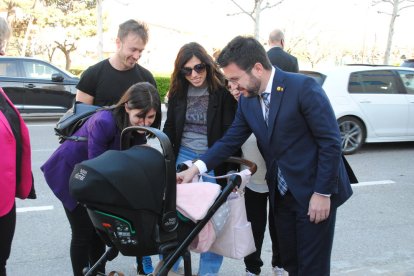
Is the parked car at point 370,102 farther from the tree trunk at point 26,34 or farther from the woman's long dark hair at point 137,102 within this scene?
the tree trunk at point 26,34

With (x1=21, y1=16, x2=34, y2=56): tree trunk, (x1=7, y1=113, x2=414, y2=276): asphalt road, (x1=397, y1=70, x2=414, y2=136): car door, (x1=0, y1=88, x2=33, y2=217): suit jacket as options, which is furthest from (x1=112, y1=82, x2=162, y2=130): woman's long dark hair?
(x1=21, y1=16, x2=34, y2=56): tree trunk

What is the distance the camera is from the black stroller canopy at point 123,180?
1.90 m

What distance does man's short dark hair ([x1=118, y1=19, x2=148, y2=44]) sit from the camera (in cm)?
326

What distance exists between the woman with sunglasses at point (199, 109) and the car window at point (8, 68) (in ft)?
30.6

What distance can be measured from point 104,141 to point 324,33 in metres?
37.7

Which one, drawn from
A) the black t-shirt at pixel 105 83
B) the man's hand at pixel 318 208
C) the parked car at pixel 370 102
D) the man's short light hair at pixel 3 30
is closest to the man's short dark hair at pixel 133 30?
the black t-shirt at pixel 105 83

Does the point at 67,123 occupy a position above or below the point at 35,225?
above

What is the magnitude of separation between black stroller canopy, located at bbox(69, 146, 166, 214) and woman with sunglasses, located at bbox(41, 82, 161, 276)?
2.11 feet

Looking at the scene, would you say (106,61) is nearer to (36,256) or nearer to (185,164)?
(185,164)

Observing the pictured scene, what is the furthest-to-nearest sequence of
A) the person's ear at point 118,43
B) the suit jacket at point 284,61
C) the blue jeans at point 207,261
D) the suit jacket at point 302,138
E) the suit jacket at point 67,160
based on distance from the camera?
the suit jacket at point 284,61 < the blue jeans at point 207,261 < the person's ear at point 118,43 < the suit jacket at point 67,160 < the suit jacket at point 302,138

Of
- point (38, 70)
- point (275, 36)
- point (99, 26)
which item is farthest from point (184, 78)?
point (99, 26)

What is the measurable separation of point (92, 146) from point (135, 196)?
33.2 inches

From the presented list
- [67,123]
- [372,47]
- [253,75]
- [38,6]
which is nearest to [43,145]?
[67,123]

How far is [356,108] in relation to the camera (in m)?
8.28
